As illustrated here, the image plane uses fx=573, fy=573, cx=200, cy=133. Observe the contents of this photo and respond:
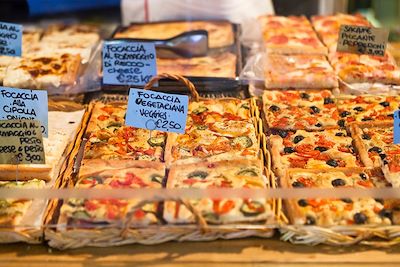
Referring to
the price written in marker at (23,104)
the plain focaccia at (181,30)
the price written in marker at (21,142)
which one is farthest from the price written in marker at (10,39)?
the price written in marker at (21,142)

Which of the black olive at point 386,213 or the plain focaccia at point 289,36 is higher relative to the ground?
the plain focaccia at point 289,36

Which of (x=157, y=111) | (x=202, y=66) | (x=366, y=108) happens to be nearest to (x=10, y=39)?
(x=202, y=66)

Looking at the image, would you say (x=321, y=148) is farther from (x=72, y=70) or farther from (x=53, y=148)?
(x=72, y=70)

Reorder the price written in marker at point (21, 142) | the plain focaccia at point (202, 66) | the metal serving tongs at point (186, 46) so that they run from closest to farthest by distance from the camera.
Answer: the price written in marker at point (21, 142) < the plain focaccia at point (202, 66) < the metal serving tongs at point (186, 46)

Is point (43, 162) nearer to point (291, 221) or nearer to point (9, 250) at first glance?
point (9, 250)

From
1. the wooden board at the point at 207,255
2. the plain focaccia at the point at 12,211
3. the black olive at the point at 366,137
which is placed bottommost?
the wooden board at the point at 207,255

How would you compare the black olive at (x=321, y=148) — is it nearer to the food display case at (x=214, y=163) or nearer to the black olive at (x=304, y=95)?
the food display case at (x=214, y=163)

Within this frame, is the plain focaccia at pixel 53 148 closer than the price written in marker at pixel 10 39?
Yes

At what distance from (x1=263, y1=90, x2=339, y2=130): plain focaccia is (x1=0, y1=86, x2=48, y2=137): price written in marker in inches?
45.4

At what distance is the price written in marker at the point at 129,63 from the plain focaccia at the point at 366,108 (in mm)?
1080

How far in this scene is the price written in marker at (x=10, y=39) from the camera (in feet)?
11.5

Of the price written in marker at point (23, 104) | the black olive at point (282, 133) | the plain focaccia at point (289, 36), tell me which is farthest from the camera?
the plain focaccia at point (289, 36)

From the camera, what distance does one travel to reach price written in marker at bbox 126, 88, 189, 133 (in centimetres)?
261

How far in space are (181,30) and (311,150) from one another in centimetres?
185
